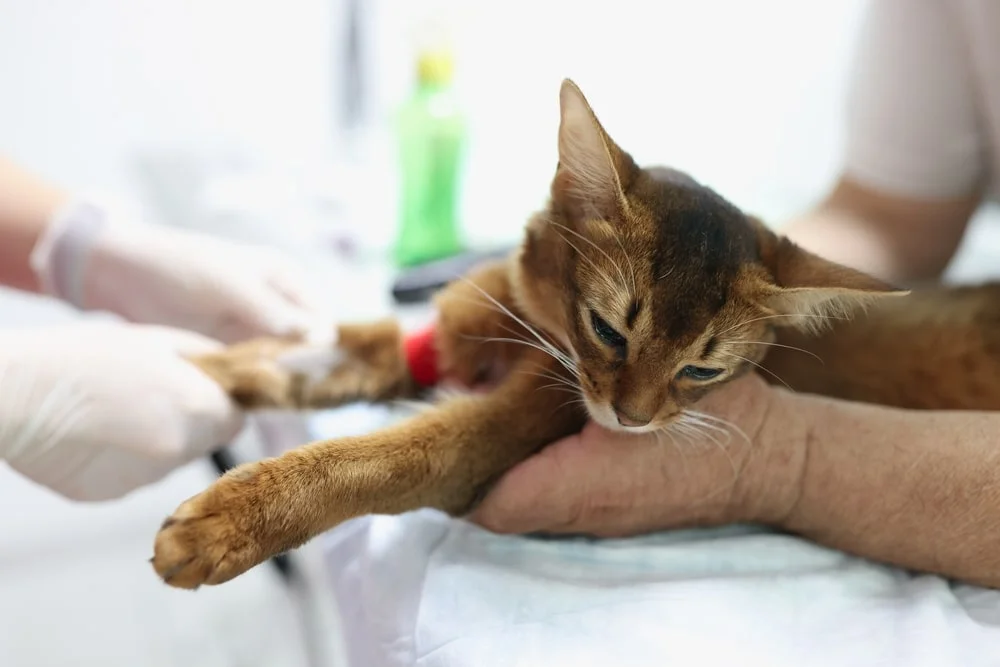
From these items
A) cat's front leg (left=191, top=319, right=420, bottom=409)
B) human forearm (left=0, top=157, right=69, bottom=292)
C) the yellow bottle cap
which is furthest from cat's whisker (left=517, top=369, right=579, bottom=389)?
the yellow bottle cap

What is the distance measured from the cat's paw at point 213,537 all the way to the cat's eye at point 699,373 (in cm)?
45

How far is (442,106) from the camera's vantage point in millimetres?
1569

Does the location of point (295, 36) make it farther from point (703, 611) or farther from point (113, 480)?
point (703, 611)

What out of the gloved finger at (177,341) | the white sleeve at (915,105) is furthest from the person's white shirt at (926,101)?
the gloved finger at (177,341)

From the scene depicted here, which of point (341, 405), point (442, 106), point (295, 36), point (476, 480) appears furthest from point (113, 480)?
point (295, 36)

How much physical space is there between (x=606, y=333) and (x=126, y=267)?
0.72 m

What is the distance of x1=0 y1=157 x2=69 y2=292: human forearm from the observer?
110cm

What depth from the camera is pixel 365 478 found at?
0.77 metres

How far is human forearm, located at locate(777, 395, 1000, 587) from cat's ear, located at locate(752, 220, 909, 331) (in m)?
0.11

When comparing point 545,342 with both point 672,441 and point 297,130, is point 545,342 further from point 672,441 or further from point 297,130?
point 297,130

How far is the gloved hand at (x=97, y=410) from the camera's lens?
2.70ft

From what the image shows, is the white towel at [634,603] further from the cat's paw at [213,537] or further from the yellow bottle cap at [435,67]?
the yellow bottle cap at [435,67]

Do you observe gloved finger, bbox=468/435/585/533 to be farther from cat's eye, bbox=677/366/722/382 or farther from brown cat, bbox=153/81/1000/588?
cat's eye, bbox=677/366/722/382

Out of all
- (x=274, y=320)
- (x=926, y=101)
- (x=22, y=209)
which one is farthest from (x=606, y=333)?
(x=22, y=209)
